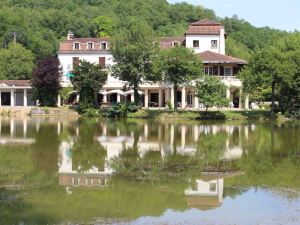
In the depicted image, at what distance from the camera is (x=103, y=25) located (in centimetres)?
11612

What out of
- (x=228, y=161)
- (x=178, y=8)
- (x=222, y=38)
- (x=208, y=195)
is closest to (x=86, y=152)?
(x=228, y=161)

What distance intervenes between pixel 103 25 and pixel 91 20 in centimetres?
447

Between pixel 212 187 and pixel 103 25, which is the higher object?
pixel 103 25

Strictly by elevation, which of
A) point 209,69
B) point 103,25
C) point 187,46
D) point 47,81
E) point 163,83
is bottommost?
point 163,83

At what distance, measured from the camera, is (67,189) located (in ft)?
58.7

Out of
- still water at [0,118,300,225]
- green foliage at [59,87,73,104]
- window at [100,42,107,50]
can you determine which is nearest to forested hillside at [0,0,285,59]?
window at [100,42,107,50]

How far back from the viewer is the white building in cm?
6562

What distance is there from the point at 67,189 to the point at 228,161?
929 cm

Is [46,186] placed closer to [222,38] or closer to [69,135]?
[69,135]

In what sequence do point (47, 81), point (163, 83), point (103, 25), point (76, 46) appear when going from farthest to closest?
point (103, 25) → point (76, 46) → point (163, 83) → point (47, 81)

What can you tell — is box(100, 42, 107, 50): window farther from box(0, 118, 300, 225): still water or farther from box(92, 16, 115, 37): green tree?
box(92, 16, 115, 37): green tree

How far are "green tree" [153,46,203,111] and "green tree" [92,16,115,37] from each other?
190ft

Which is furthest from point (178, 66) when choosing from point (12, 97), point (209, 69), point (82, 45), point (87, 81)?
point (12, 97)

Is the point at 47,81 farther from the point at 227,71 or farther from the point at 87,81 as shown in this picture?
the point at 227,71
